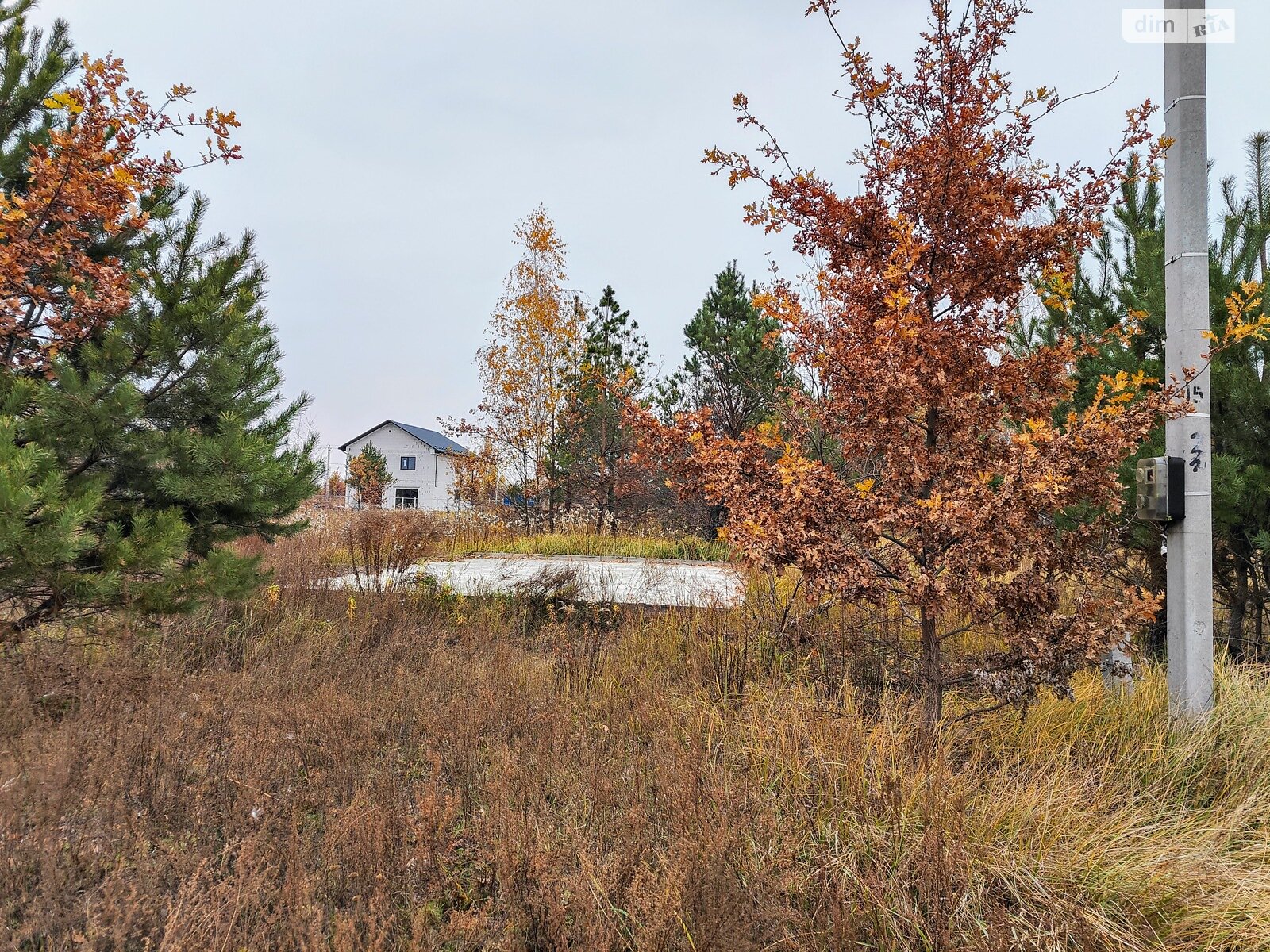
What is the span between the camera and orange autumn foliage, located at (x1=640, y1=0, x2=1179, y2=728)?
9.58ft

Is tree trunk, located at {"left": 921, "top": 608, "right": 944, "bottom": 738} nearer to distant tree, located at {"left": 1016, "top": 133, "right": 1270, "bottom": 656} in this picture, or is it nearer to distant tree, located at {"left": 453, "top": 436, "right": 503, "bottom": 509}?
distant tree, located at {"left": 1016, "top": 133, "right": 1270, "bottom": 656}

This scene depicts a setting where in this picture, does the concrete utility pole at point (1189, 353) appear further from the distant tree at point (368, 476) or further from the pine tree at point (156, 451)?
the distant tree at point (368, 476)

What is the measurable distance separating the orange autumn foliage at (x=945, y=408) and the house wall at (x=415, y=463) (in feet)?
135

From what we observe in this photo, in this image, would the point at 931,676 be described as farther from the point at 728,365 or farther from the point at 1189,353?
the point at 728,365

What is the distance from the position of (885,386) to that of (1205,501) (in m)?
1.88

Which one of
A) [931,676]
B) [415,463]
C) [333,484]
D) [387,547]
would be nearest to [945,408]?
[931,676]

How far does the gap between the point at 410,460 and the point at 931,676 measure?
147 feet

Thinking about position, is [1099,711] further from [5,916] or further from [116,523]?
[116,523]

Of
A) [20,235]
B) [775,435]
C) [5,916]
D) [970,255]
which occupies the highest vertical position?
[20,235]

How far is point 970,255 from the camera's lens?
131 inches

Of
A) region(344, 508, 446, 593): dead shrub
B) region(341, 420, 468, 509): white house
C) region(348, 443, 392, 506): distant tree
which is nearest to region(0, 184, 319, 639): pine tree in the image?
region(344, 508, 446, 593): dead shrub

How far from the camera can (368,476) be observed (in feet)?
110

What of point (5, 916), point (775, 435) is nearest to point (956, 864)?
point (775, 435)

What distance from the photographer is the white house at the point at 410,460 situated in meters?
43.3
